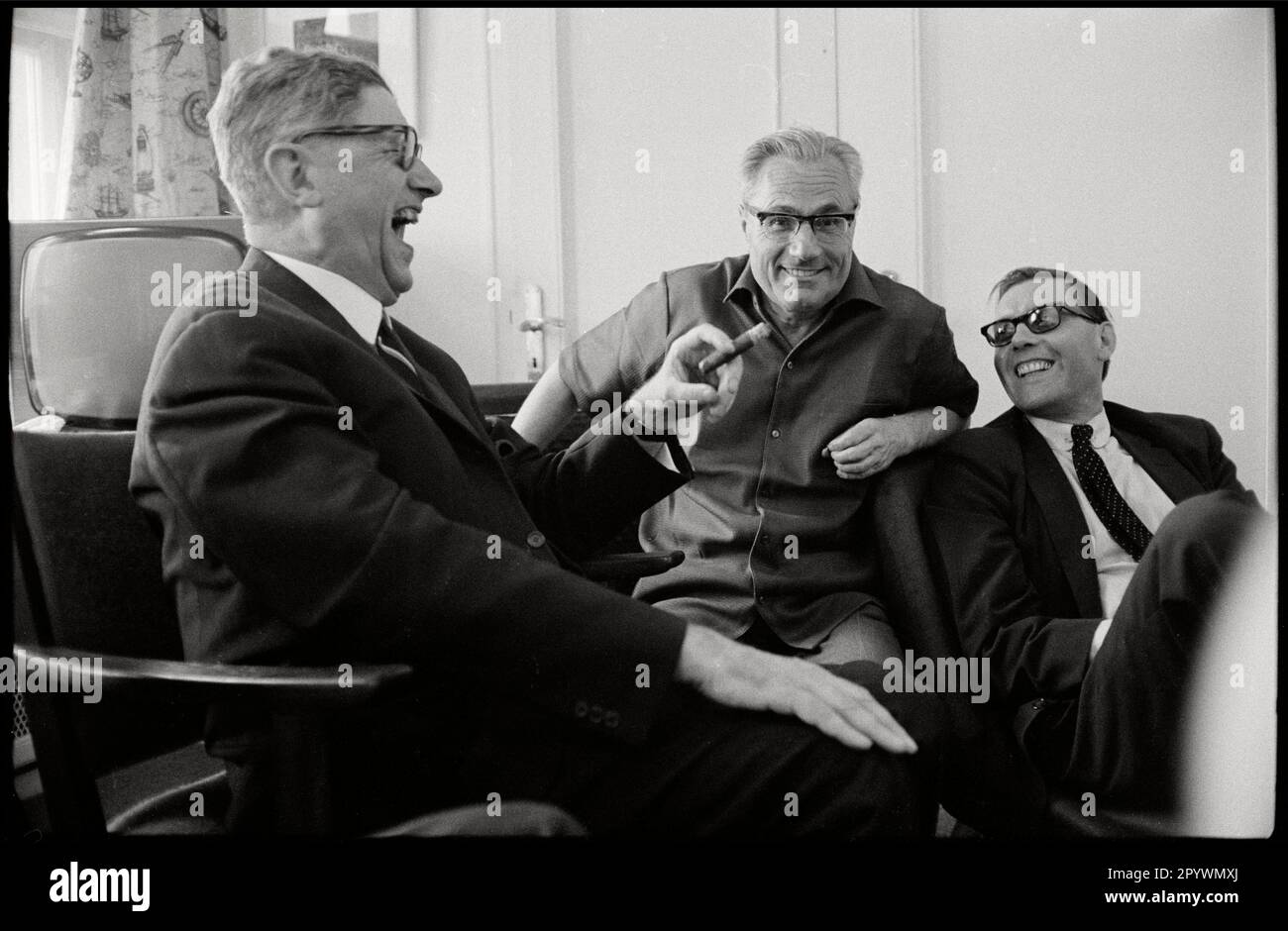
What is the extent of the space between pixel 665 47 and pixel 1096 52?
2.07 ft

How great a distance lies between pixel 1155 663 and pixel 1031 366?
1.48 feet

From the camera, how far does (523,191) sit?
5.30ft

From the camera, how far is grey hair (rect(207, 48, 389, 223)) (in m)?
1.04

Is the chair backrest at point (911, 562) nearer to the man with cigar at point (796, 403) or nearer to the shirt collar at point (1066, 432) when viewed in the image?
the man with cigar at point (796, 403)

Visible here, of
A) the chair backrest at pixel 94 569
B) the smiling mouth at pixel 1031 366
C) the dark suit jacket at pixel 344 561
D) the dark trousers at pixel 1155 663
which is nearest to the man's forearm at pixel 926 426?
the smiling mouth at pixel 1031 366

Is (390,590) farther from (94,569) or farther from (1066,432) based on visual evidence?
(1066,432)

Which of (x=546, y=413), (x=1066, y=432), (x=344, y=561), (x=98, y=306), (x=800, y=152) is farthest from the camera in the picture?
(x=546, y=413)

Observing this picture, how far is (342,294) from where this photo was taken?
42.5 inches

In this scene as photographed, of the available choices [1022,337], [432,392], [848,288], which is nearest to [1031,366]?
[1022,337]

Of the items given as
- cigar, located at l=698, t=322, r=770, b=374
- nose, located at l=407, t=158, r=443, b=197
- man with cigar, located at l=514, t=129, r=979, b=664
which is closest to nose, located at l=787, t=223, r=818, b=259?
man with cigar, located at l=514, t=129, r=979, b=664

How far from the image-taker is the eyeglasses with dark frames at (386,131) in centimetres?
105

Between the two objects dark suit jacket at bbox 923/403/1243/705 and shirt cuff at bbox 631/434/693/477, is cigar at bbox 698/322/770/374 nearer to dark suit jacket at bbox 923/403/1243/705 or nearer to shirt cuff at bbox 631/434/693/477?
A: shirt cuff at bbox 631/434/693/477

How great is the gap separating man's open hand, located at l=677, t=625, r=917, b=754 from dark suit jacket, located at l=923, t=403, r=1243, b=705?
28 centimetres

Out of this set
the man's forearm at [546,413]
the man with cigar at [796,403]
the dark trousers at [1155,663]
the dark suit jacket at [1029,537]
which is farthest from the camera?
the man's forearm at [546,413]
